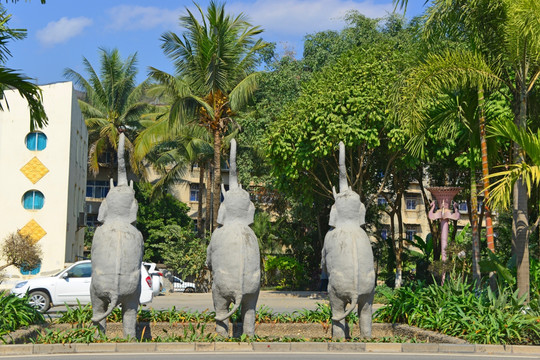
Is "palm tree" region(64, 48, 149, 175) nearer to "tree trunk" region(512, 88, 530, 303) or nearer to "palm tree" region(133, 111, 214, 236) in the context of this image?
"palm tree" region(133, 111, 214, 236)

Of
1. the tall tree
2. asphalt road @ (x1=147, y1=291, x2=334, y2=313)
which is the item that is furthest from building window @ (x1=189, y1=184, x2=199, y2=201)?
the tall tree

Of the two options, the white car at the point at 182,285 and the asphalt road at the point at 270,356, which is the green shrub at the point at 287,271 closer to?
the white car at the point at 182,285

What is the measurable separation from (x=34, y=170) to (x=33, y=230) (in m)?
2.48

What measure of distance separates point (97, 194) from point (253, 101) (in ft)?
72.3

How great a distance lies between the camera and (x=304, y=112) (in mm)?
23297

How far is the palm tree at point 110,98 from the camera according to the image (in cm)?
4269

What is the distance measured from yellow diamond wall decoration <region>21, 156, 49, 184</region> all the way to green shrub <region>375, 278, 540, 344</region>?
21.1 metres

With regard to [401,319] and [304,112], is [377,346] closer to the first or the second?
[401,319]

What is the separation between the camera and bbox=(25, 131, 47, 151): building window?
3061 cm

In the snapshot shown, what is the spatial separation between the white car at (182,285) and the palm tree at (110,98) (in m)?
11.0

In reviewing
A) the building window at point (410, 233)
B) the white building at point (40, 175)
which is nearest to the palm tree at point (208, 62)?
the white building at point (40, 175)

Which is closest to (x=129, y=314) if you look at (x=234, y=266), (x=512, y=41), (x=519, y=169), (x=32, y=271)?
(x=234, y=266)

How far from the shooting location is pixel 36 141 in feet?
101

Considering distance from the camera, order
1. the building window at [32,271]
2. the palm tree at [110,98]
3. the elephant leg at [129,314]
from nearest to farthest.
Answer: the elephant leg at [129,314], the building window at [32,271], the palm tree at [110,98]
